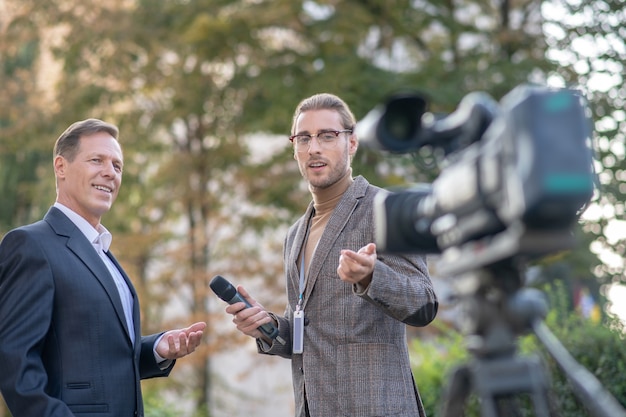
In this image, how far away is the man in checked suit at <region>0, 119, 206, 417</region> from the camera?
3336mm

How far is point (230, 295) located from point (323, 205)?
2.01ft

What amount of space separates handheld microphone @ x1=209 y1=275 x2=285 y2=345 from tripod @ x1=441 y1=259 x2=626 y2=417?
1.69 metres

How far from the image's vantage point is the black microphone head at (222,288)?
3.61 metres

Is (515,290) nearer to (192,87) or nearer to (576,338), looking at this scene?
(576,338)

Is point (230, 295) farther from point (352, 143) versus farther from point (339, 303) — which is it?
point (352, 143)

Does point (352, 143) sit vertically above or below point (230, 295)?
above

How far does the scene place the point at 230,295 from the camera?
144 inches

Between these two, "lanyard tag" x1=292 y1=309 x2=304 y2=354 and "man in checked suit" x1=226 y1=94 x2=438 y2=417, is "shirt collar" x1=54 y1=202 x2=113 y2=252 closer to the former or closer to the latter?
"man in checked suit" x1=226 y1=94 x2=438 y2=417

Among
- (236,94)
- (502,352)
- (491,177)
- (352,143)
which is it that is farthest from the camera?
(236,94)

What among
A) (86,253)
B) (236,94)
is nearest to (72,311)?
(86,253)

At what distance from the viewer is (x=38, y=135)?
495 inches

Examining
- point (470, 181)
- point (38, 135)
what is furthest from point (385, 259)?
point (38, 135)

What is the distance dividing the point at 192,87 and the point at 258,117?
103 centimetres

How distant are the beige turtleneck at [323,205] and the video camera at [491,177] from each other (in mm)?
1635
